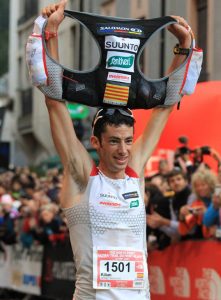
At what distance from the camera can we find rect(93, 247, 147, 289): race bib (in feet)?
18.2

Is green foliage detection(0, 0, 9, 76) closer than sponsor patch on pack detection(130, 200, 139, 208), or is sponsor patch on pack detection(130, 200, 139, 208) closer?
sponsor patch on pack detection(130, 200, 139, 208)

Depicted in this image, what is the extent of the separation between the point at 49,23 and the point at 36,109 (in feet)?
109

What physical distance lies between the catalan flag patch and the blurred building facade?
45.9 feet

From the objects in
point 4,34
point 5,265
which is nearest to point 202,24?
point 5,265

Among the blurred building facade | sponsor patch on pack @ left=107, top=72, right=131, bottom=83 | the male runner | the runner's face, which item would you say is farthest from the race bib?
the blurred building facade

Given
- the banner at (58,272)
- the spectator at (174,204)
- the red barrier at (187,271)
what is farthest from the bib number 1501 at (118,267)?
the banner at (58,272)

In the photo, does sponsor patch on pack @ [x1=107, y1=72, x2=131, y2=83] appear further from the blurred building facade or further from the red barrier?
the blurred building facade

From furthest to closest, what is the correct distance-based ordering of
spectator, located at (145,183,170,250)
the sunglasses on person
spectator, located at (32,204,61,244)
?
spectator, located at (32,204,61,244)
spectator, located at (145,183,170,250)
the sunglasses on person

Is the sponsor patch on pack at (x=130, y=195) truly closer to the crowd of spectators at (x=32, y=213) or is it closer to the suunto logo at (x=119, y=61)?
the suunto logo at (x=119, y=61)

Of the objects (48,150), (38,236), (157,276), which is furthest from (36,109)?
(157,276)

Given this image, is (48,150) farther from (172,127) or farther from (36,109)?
(172,127)

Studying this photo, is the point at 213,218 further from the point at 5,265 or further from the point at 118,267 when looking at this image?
the point at 5,265

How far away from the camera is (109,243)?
18.3 ft

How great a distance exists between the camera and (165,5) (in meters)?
21.9
